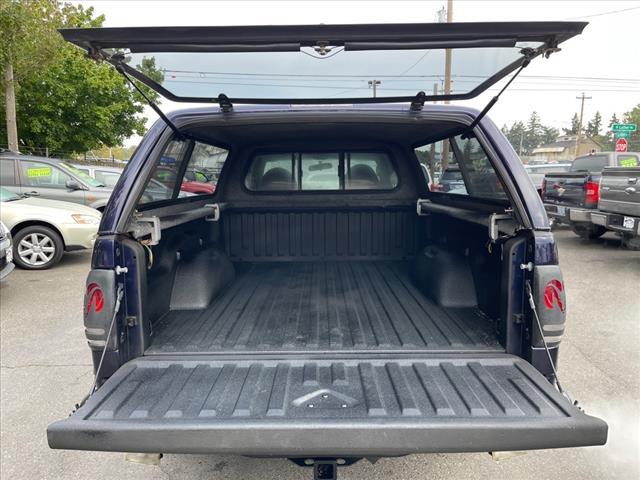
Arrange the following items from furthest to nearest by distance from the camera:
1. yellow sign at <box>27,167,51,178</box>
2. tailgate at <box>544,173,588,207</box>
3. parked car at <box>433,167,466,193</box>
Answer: tailgate at <box>544,173,588,207</box>, yellow sign at <box>27,167,51,178</box>, parked car at <box>433,167,466,193</box>

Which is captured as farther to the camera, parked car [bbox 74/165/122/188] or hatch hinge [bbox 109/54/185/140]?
parked car [bbox 74/165/122/188]

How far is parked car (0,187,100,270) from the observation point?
7469 mm

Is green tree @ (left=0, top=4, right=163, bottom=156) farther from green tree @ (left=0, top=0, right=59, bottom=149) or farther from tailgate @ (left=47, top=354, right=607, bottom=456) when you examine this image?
tailgate @ (left=47, top=354, right=607, bottom=456)

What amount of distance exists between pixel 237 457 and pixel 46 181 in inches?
341

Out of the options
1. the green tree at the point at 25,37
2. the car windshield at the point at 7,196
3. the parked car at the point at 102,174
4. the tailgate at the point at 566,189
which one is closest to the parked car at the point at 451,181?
the tailgate at the point at 566,189

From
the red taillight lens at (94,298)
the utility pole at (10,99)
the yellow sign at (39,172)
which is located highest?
the utility pole at (10,99)

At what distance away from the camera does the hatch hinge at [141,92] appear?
6.92 feet

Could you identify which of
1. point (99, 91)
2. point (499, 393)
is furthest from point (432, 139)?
point (99, 91)

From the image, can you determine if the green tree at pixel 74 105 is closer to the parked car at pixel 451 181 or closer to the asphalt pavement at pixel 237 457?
the asphalt pavement at pixel 237 457

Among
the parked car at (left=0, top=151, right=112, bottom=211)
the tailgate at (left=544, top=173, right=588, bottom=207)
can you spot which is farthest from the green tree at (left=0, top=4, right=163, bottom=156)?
the tailgate at (left=544, top=173, right=588, bottom=207)

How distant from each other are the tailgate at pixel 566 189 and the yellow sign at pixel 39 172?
11.0 m

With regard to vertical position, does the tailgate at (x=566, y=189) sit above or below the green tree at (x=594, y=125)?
below

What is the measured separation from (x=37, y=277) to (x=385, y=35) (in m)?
7.35

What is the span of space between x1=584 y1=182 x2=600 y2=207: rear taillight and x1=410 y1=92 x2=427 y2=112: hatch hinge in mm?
8298
